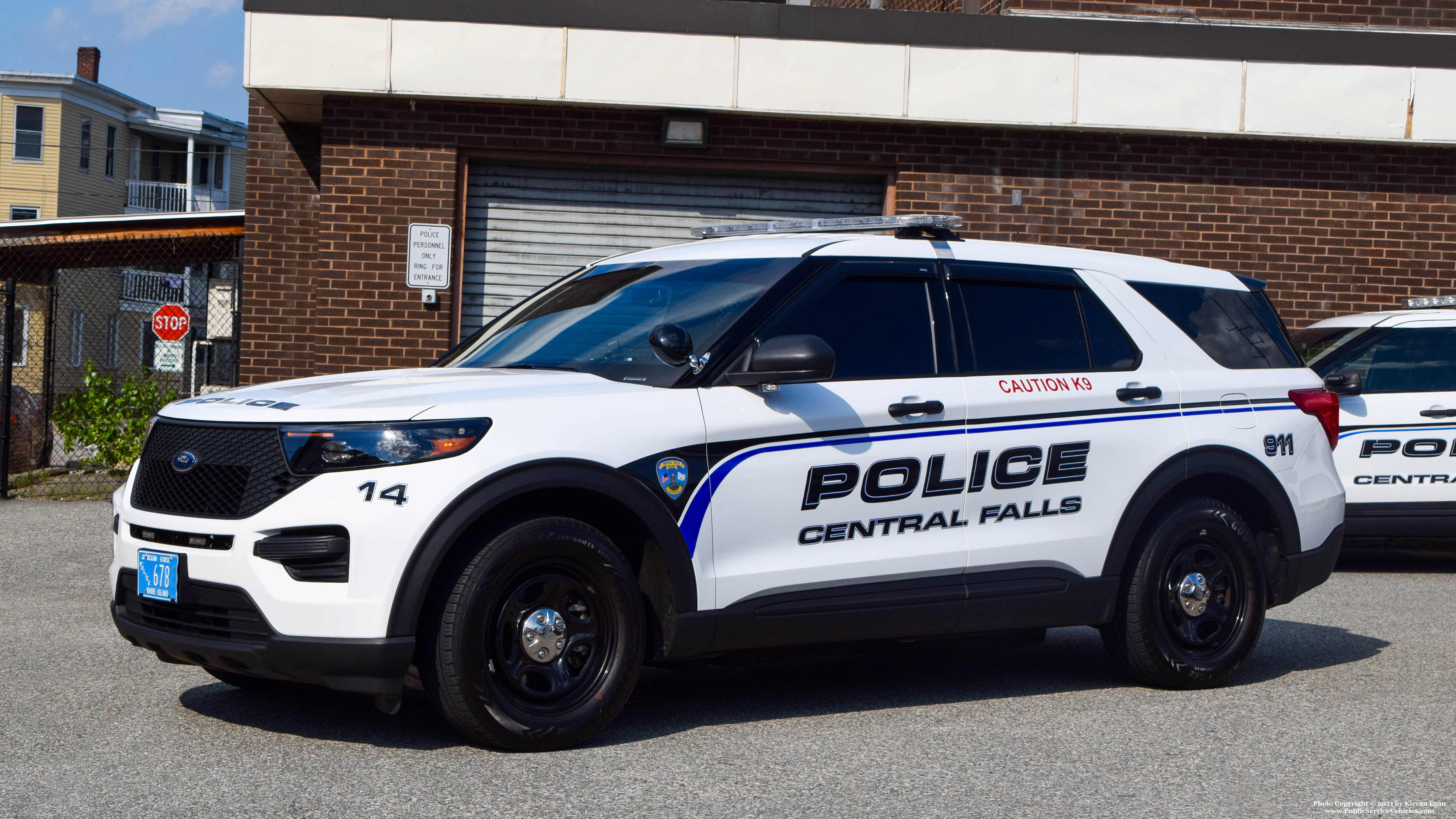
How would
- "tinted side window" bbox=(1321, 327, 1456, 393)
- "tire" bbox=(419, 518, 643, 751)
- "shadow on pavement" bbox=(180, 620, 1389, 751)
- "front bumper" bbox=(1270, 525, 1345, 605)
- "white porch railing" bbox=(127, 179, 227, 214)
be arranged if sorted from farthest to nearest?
"white porch railing" bbox=(127, 179, 227, 214) → "tinted side window" bbox=(1321, 327, 1456, 393) → "front bumper" bbox=(1270, 525, 1345, 605) → "shadow on pavement" bbox=(180, 620, 1389, 751) → "tire" bbox=(419, 518, 643, 751)

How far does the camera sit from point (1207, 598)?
20.4ft

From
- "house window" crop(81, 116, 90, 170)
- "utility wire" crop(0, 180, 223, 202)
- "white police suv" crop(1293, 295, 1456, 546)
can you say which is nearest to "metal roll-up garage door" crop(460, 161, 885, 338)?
"white police suv" crop(1293, 295, 1456, 546)

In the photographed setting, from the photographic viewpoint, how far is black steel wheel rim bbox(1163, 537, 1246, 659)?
6148mm

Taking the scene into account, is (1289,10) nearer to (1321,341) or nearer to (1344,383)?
(1321,341)

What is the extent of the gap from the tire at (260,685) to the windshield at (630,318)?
141cm

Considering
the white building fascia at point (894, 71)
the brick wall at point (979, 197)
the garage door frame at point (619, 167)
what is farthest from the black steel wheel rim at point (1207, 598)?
the white building fascia at point (894, 71)

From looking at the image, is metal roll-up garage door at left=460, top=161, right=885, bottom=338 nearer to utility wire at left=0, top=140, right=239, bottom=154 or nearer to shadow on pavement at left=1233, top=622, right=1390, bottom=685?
shadow on pavement at left=1233, top=622, right=1390, bottom=685

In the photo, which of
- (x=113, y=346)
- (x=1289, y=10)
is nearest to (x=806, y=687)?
(x=1289, y=10)

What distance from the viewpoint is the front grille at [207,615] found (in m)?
4.50

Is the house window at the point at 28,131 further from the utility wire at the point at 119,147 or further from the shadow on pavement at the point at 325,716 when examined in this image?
the shadow on pavement at the point at 325,716

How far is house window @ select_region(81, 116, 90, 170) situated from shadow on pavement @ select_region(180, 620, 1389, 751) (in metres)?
50.5

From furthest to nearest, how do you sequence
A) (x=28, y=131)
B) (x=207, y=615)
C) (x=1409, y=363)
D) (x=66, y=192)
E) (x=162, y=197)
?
(x=162, y=197), (x=66, y=192), (x=28, y=131), (x=1409, y=363), (x=207, y=615)

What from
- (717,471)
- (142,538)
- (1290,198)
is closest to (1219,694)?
(717,471)

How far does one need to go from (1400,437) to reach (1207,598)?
4182mm
